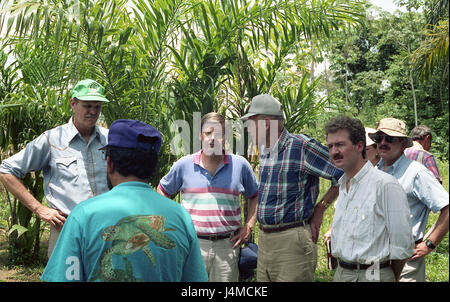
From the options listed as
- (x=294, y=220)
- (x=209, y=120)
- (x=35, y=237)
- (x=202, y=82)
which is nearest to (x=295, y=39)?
(x=202, y=82)

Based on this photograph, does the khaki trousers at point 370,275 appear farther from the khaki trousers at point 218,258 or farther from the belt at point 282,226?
the khaki trousers at point 218,258

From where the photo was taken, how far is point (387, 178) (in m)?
2.44

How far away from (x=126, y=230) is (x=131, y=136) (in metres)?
0.34

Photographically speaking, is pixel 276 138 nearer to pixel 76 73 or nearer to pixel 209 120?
pixel 209 120

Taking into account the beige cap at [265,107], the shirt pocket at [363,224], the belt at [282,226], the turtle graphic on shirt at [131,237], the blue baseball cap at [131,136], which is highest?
the beige cap at [265,107]

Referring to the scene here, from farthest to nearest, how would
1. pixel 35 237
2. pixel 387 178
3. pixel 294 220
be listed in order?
pixel 35 237 → pixel 294 220 → pixel 387 178

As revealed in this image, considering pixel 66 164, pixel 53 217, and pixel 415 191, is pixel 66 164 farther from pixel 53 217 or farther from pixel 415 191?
pixel 415 191

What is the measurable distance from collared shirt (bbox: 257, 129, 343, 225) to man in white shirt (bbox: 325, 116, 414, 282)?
575 millimetres

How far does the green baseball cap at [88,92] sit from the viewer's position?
342 cm

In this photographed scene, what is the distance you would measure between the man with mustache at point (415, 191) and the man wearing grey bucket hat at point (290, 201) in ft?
1.35

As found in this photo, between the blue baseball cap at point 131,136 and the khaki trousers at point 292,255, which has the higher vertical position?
the blue baseball cap at point 131,136

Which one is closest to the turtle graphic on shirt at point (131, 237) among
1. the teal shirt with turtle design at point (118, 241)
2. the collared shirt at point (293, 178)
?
the teal shirt with turtle design at point (118, 241)

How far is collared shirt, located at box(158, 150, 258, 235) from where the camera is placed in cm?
Answer: 346
